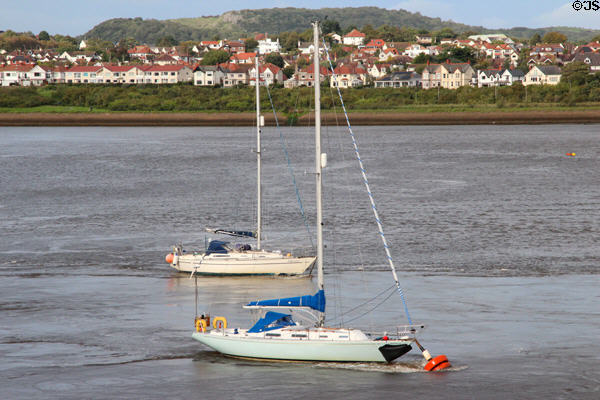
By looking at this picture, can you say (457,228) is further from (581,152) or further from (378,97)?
(378,97)

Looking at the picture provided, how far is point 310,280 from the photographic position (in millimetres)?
31594

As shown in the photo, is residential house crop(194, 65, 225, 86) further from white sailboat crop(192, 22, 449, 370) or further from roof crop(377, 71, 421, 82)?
white sailboat crop(192, 22, 449, 370)

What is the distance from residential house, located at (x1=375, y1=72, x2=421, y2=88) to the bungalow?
21.6 m

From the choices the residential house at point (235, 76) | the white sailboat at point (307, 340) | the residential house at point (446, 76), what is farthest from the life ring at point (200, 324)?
the residential house at point (235, 76)

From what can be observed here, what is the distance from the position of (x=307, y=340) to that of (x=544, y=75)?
148726mm

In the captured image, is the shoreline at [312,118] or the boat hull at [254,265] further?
the shoreline at [312,118]

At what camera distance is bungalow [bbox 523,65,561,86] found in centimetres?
15925

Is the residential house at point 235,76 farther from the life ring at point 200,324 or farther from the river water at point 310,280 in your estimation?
the life ring at point 200,324

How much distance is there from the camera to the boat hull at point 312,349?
20766mm

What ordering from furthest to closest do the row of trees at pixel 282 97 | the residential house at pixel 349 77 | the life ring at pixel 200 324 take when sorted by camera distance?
the residential house at pixel 349 77
the row of trees at pixel 282 97
the life ring at pixel 200 324

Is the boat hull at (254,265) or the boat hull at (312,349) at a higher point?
the boat hull at (312,349)

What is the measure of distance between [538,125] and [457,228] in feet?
324

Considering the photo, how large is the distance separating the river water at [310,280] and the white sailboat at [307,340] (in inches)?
14.3

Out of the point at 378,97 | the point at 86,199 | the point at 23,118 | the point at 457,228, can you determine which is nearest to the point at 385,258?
the point at 457,228
